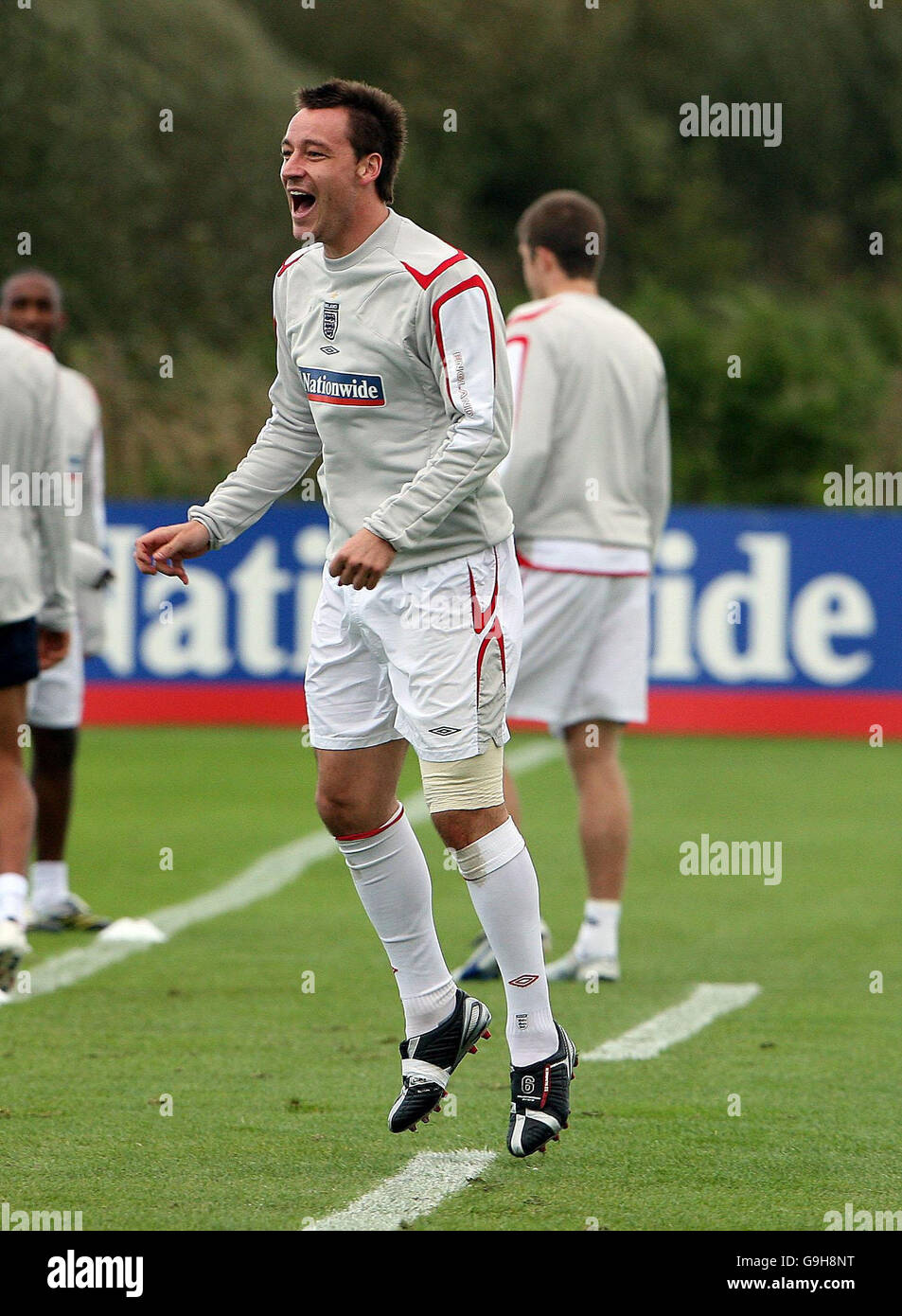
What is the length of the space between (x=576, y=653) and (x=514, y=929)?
97.2 inches

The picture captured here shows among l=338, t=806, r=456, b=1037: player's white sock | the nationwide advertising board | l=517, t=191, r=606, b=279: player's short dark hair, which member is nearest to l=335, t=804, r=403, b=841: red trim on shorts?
l=338, t=806, r=456, b=1037: player's white sock

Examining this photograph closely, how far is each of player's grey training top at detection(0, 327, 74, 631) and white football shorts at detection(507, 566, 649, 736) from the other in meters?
1.54

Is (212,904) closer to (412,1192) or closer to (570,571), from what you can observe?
(570,571)

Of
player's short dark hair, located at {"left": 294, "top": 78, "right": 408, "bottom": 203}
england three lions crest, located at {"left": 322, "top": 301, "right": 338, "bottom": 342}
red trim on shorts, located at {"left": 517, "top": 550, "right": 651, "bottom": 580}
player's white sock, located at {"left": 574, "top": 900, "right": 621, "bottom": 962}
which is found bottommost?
player's white sock, located at {"left": 574, "top": 900, "right": 621, "bottom": 962}

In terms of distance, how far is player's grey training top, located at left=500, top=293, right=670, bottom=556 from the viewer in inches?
269

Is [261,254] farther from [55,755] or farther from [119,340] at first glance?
[55,755]

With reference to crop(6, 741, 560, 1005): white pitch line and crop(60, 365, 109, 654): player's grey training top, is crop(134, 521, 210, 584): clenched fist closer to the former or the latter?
crop(6, 741, 560, 1005): white pitch line

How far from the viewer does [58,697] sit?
7715mm

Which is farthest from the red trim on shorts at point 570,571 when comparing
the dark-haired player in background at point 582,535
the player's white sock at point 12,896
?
the player's white sock at point 12,896

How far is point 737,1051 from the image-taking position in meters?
5.68

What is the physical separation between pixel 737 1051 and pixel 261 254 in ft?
100

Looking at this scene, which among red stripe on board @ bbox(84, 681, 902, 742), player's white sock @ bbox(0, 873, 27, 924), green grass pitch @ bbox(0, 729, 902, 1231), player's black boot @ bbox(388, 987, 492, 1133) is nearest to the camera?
green grass pitch @ bbox(0, 729, 902, 1231)
